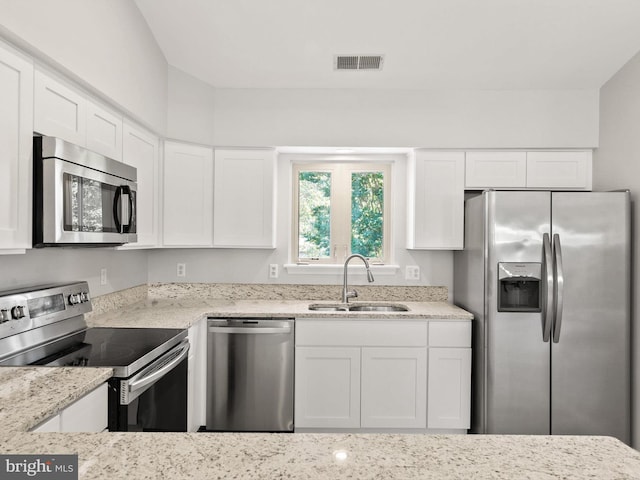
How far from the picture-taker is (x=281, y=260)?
11.9ft

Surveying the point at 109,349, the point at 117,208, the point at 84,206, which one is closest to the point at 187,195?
the point at 117,208

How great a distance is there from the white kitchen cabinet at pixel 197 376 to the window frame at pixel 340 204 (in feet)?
3.60

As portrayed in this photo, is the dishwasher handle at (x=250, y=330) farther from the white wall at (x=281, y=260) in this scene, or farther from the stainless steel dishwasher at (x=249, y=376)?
the white wall at (x=281, y=260)

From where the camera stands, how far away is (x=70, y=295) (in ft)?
7.30

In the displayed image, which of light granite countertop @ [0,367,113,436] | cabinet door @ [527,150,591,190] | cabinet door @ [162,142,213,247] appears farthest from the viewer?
cabinet door @ [527,150,591,190]

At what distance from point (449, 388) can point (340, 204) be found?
1.65m

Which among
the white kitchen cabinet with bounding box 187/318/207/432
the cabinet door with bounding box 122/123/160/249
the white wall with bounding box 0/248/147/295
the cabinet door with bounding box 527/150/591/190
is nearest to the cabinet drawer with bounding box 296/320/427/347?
the white kitchen cabinet with bounding box 187/318/207/432

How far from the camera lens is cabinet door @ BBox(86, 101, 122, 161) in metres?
2.12

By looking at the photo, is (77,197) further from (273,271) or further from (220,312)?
(273,271)

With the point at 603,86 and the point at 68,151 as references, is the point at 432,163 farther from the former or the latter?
the point at 68,151

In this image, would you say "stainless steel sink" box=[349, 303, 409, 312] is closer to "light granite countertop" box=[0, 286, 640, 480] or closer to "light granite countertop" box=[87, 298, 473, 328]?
"light granite countertop" box=[87, 298, 473, 328]

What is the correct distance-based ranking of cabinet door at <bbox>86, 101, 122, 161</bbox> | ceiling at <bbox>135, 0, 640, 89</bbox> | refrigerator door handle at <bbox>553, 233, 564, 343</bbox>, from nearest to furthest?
cabinet door at <bbox>86, 101, 122, 161</bbox> → ceiling at <bbox>135, 0, 640, 89</bbox> → refrigerator door handle at <bbox>553, 233, 564, 343</bbox>

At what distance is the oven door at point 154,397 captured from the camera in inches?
65.1

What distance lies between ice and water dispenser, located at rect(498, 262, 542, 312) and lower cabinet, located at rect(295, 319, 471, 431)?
319mm
